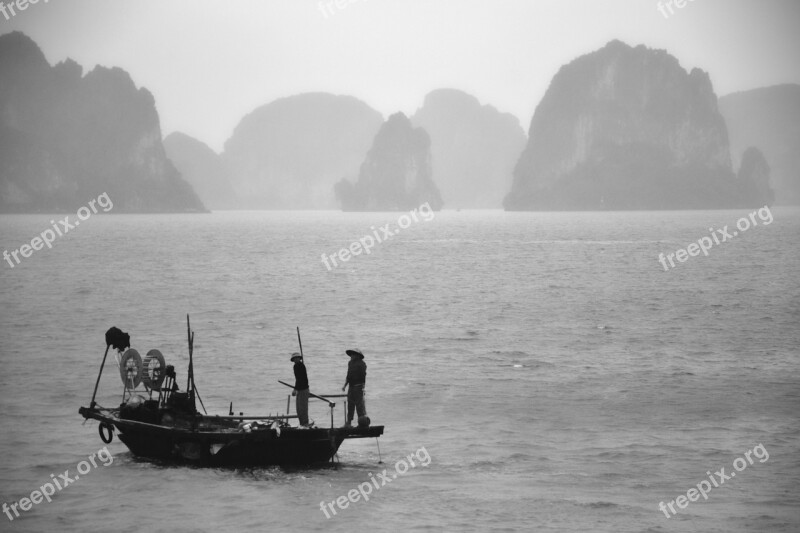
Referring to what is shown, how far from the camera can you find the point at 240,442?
21.5m

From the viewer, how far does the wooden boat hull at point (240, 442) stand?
70.7ft

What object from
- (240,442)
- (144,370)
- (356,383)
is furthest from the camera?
(144,370)

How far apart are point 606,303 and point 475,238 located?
90.4 m

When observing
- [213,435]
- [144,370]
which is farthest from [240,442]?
[144,370]

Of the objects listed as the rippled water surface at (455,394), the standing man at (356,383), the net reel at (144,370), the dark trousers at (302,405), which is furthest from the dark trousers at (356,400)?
the net reel at (144,370)

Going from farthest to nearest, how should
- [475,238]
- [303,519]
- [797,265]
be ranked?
[475,238] < [797,265] < [303,519]

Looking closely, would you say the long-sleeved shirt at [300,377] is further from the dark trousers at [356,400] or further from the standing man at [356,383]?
the dark trousers at [356,400]

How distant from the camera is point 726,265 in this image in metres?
86.9

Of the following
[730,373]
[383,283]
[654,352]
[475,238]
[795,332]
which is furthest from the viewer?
[475,238]

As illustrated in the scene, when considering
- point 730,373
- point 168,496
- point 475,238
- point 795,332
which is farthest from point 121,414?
point 475,238

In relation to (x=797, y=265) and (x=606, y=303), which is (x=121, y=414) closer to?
(x=606, y=303)

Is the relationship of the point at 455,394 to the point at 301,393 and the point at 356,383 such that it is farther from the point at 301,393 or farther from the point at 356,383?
the point at 301,393

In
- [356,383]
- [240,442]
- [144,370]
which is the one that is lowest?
[240,442]

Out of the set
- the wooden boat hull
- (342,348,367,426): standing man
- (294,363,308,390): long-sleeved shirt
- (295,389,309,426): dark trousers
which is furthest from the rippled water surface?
(294,363,308,390): long-sleeved shirt
